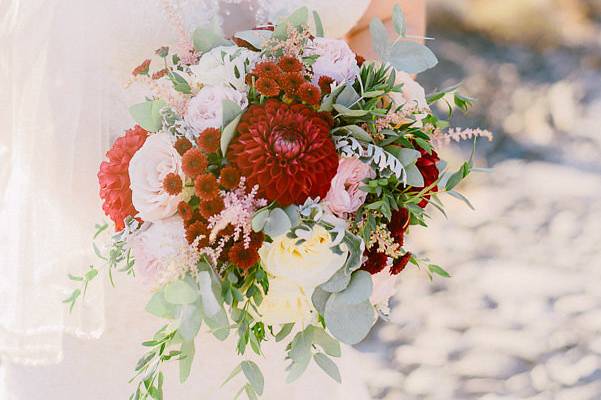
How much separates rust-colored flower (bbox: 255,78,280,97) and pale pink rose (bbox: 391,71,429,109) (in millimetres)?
211

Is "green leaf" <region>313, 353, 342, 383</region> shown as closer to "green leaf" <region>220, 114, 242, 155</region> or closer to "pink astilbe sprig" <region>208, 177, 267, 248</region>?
"pink astilbe sprig" <region>208, 177, 267, 248</region>

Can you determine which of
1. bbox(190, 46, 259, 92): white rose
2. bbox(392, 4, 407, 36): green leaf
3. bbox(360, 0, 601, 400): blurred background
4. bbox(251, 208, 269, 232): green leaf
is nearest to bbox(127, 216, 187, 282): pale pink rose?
bbox(251, 208, 269, 232): green leaf

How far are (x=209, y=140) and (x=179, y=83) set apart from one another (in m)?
0.15

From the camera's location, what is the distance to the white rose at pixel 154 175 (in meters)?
1.05

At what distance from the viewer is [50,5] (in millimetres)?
1411

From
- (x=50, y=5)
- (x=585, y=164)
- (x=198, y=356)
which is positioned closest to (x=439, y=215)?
(x=585, y=164)

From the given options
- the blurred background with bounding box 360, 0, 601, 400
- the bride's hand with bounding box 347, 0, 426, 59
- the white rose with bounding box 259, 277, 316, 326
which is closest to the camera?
the white rose with bounding box 259, 277, 316, 326

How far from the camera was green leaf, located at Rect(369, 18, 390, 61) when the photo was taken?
3.78 feet

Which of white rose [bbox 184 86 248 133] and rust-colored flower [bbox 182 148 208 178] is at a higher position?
white rose [bbox 184 86 248 133]

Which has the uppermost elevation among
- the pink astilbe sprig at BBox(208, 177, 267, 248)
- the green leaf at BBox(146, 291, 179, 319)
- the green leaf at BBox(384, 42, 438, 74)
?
the green leaf at BBox(384, 42, 438, 74)

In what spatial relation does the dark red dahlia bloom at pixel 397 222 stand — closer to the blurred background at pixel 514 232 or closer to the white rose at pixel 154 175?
the white rose at pixel 154 175

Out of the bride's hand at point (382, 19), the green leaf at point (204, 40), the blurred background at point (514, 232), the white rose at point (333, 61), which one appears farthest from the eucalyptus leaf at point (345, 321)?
the blurred background at point (514, 232)

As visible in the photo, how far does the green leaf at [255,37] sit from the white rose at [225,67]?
0.02m

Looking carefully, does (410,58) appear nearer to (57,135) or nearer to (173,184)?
(173,184)
